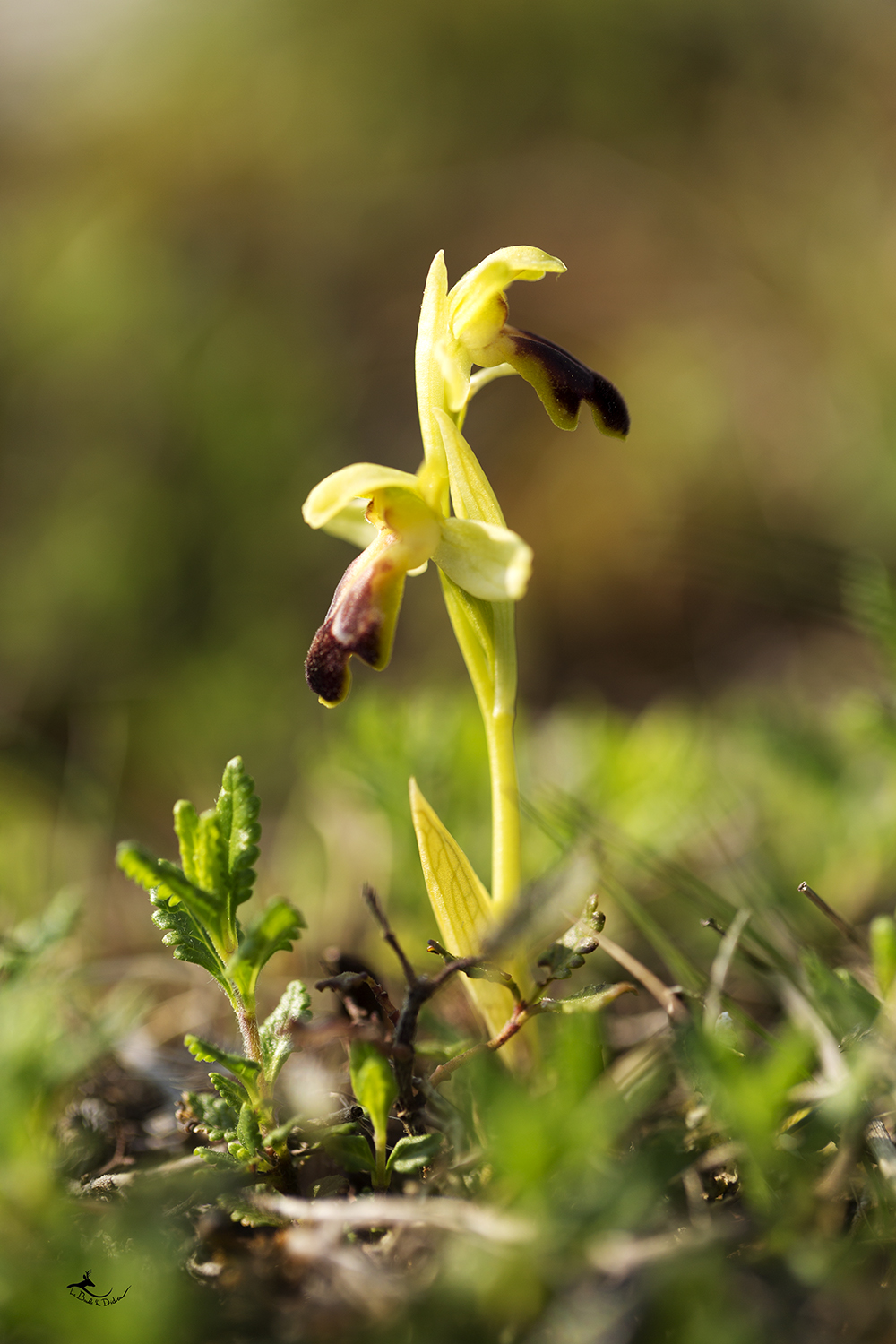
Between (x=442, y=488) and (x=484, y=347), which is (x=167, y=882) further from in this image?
(x=484, y=347)

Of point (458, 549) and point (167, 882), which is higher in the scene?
point (458, 549)

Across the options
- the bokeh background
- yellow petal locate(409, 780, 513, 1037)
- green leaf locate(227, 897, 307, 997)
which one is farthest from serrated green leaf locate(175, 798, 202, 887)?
the bokeh background

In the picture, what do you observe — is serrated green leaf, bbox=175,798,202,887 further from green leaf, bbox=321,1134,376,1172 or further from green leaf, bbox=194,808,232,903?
green leaf, bbox=321,1134,376,1172

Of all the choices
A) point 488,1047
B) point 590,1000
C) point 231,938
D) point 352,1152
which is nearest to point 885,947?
point 590,1000

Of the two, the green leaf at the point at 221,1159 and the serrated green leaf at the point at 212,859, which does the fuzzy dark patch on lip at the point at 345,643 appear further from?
the green leaf at the point at 221,1159

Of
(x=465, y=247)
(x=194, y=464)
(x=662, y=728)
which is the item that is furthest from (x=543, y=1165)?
(x=465, y=247)
